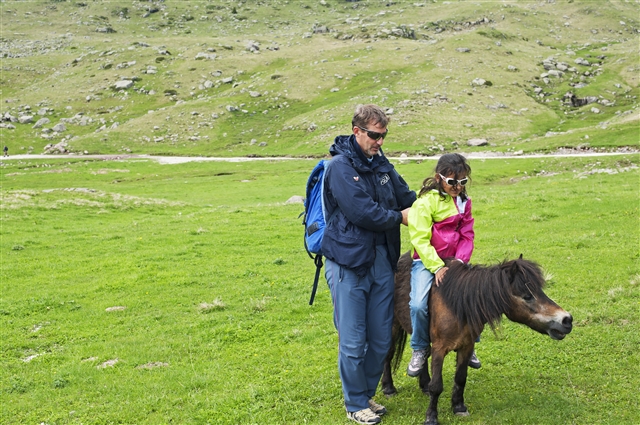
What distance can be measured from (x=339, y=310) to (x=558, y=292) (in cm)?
758

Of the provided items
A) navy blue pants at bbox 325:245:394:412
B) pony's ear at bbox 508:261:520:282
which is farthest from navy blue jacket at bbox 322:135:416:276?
pony's ear at bbox 508:261:520:282

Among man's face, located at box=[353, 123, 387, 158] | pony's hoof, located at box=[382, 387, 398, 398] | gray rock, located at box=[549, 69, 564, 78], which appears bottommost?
gray rock, located at box=[549, 69, 564, 78]

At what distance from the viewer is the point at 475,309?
23.0ft

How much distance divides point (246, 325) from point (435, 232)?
264 inches

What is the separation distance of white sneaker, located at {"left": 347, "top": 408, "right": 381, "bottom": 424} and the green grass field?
294mm

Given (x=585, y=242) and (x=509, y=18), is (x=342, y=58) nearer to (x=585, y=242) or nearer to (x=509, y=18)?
(x=509, y=18)

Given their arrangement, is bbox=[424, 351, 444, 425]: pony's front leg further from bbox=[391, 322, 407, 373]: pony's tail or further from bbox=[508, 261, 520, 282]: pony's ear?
bbox=[508, 261, 520, 282]: pony's ear

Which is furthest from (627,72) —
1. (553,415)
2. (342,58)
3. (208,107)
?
(553,415)

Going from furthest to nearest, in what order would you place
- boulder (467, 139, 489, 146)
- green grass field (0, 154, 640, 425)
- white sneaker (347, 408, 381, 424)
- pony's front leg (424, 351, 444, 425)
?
boulder (467, 139, 489, 146), green grass field (0, 154, 640, 425), white sneaker (347, 408, 381, 424), pony's front leg (424, 351, 444, 425)

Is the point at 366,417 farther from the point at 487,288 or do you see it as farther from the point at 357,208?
the point at 357,208

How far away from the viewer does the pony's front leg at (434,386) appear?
23.7 ft

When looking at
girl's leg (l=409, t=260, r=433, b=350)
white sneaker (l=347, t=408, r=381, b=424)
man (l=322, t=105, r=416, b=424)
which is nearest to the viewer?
man (l=322, t=105, r=416, b=424)

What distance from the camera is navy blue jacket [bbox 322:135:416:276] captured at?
697 centimetres

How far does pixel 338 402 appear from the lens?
8.56m
